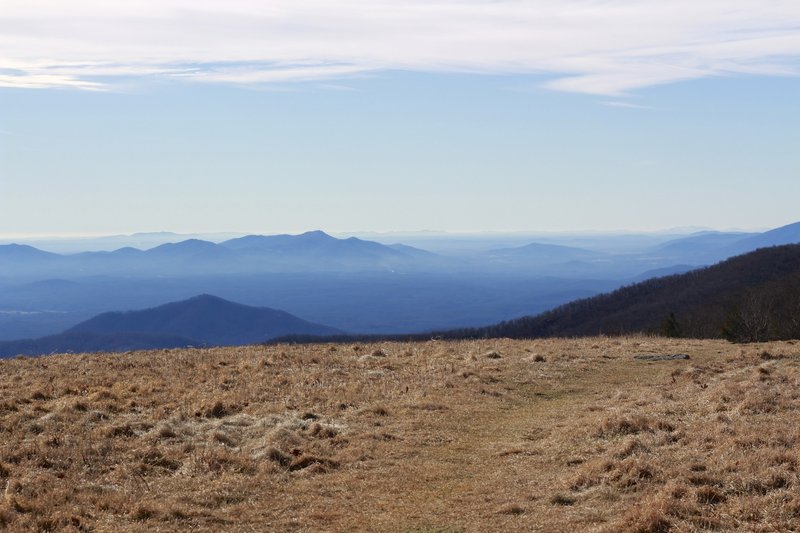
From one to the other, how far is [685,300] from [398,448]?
432 ft

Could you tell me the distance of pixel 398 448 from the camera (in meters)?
17.9

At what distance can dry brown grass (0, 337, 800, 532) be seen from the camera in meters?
12.8

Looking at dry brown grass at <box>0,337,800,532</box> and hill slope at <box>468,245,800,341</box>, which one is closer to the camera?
dry brown grass at <box>0,337,800,532</box>

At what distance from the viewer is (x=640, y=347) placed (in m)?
37.1

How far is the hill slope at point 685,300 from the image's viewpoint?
107088 millimetres

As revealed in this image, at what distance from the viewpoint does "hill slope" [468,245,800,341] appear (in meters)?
107

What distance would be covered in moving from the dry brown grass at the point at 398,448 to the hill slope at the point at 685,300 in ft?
216

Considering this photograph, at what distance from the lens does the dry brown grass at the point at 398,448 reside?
12.8 meters

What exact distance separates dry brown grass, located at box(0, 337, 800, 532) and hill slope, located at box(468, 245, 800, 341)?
65.7m

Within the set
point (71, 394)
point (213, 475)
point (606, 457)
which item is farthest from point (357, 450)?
point (71, 394)

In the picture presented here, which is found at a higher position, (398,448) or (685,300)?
(685,300)

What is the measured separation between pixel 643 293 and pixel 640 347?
135839 mm

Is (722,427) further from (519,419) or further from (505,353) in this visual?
(505,353)

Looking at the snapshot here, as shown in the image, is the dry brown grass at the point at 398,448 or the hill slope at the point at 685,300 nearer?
the dry brown grass at the point at 398,448
